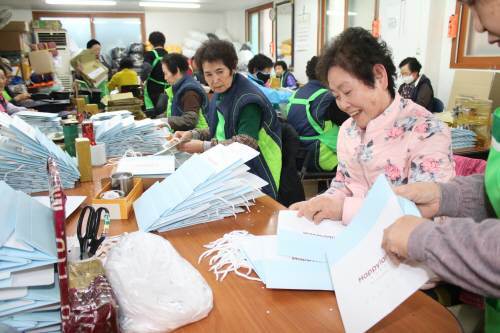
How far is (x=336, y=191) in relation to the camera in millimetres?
1425

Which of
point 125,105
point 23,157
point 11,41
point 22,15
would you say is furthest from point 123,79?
point 22,15

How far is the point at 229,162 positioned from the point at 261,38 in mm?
9392

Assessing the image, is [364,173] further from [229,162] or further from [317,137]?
[317,137]

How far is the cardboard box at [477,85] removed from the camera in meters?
3.96

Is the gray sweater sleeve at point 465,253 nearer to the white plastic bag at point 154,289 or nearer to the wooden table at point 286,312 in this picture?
the wooden table at point 286,312

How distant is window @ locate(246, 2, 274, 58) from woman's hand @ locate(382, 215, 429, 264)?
902 cm

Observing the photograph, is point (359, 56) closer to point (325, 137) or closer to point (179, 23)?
point (325, 137)

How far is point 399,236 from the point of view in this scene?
0.64m

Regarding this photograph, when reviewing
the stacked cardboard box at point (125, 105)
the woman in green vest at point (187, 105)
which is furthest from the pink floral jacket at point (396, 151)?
the stacked cardboard box at point (125, 105)

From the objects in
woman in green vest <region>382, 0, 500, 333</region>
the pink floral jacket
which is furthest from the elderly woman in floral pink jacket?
woman in green vest <region>382, 0, 500, 333</region>

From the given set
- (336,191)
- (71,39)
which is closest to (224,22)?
(71,39)

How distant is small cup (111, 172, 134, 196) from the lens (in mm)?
1344

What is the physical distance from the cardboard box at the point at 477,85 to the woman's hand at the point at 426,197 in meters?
3.32

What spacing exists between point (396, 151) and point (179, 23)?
33.8 feet
